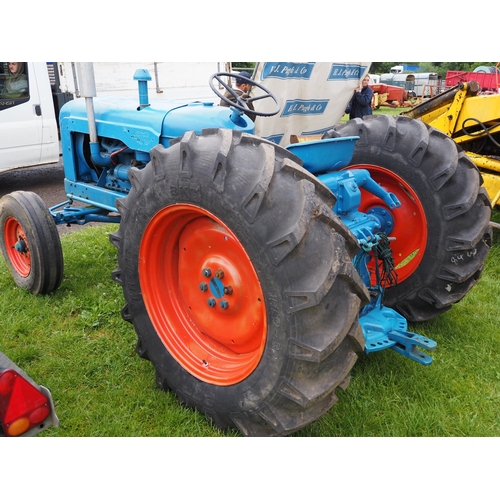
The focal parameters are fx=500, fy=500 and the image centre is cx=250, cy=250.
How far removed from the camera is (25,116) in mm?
6914

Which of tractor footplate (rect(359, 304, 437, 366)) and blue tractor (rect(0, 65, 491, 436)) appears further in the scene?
tractor footplate (rect(359, 304, 437, 366))

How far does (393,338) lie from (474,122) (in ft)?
10.4

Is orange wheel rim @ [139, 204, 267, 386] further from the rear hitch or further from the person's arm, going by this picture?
the person's arm

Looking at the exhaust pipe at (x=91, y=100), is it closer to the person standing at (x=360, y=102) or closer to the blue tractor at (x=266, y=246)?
the blue tractor at (x=266, y=246)

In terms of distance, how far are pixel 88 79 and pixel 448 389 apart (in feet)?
9.65

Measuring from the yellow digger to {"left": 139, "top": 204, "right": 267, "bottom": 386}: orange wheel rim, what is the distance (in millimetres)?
3139

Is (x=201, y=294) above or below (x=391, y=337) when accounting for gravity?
above

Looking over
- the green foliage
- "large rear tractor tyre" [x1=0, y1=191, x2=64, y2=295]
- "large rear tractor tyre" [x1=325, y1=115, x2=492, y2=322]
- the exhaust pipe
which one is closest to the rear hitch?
"large rear tractor tyre" [x1=325, y1=115, x2=492, y2=322]

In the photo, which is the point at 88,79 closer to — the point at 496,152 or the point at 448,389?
the point at 448,389

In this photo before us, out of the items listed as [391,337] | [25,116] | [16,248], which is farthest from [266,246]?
[25,116]

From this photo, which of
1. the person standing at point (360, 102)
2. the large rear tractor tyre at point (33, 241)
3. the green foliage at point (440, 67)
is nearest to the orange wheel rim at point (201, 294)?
the large rear tractor tyre at point (33, 241)

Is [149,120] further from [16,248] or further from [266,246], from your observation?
[266,246]

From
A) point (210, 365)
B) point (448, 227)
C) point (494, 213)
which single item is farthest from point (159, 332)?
point (494, 213)

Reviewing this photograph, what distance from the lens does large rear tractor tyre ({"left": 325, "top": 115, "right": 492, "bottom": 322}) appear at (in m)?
2.81
